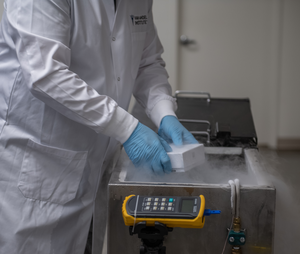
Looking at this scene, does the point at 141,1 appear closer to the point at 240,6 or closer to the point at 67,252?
the point at 67,252

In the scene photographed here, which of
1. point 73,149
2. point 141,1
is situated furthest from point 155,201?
point 141,1

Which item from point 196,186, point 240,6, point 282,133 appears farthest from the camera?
point 282,133

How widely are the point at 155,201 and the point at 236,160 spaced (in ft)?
1.78

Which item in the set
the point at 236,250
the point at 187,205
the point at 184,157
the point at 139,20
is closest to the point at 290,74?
the point at 139,20

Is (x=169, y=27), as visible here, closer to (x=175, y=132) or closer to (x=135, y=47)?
(x=135, y=47)

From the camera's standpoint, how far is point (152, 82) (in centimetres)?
125

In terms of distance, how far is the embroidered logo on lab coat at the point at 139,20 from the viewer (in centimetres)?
106

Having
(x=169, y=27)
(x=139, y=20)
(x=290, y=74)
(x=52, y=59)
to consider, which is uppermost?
(x=169, y=27)

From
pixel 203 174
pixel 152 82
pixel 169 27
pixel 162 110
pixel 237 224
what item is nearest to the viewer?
pixel 237 224

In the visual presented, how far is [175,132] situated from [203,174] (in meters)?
0.16

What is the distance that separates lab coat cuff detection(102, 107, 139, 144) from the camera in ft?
2.80

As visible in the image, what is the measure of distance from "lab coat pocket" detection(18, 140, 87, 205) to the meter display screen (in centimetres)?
41

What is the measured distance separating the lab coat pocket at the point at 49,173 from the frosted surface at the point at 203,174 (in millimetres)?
141

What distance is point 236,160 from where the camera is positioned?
3.61 feet
